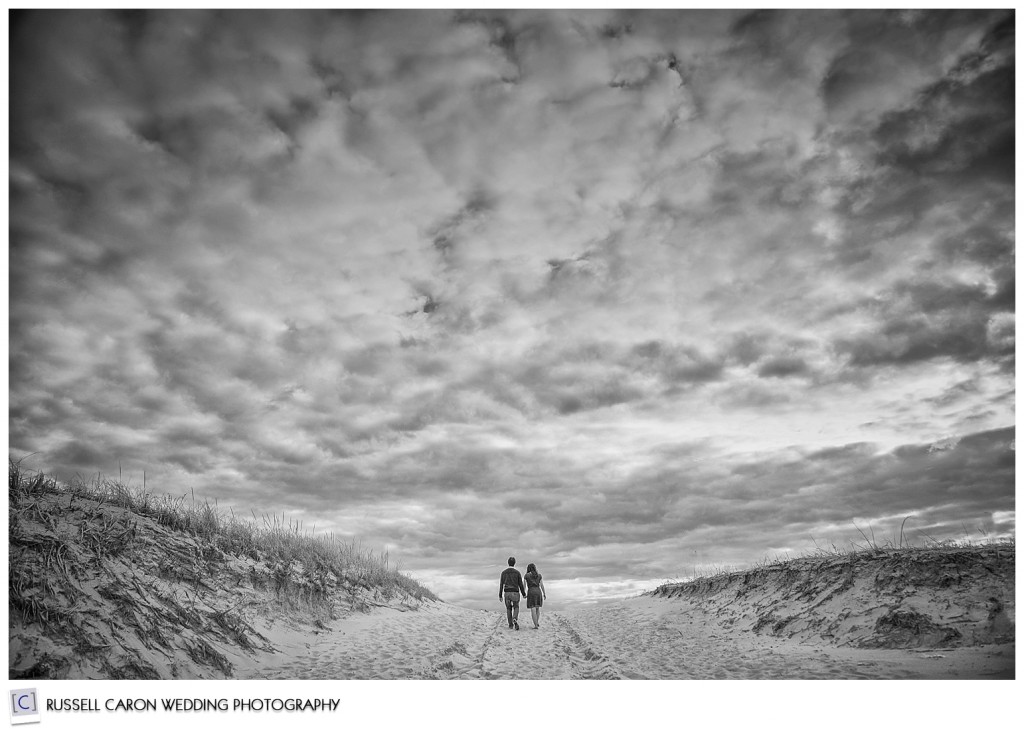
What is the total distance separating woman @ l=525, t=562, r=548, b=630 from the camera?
1681cm

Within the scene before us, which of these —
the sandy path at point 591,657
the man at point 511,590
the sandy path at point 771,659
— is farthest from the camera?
the man at point 511,590

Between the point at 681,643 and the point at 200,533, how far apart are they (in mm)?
12460

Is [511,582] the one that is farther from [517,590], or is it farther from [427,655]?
[427,655]

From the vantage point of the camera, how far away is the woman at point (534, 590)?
16812 millimetres

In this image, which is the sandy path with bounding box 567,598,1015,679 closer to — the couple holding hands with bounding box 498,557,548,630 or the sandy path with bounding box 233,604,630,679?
the sandy path with bounding box 233,604,630,679

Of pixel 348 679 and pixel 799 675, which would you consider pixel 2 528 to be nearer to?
pixel 348 679
